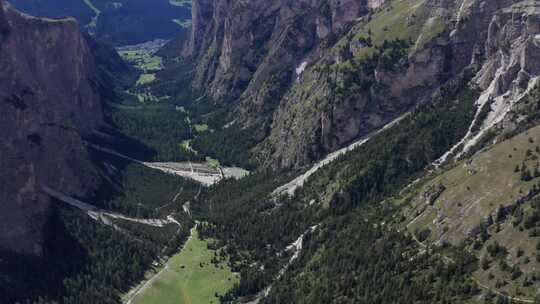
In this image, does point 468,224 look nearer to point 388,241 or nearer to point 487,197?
point 487,197

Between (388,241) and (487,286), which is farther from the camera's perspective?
(388,241)

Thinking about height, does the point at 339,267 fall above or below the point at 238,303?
above

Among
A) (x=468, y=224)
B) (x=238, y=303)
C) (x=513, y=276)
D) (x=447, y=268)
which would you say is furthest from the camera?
(x=238, y=303)

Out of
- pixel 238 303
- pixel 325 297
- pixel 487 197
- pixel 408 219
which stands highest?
pixel 487 197

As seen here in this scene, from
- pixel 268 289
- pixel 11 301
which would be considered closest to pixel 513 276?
pixel 268 289

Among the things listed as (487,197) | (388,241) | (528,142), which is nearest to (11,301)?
(388,241)

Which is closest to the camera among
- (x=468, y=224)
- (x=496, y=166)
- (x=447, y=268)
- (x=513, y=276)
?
(x=513, y=276)

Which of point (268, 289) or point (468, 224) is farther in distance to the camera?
point (268, 289)

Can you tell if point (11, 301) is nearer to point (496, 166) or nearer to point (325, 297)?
point (325, 297)

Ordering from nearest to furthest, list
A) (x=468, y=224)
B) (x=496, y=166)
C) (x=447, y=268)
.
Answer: (x=447, y=268), (x=468, y=224), (x=496, y=166)
